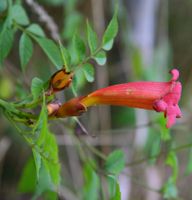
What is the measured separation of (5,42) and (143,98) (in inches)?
11.4

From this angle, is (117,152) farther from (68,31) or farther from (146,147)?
(146,147)

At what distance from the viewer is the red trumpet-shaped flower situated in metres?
0.81

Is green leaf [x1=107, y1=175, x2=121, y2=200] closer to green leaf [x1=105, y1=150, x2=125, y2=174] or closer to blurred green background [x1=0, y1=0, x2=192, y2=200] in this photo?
green leaf [x1=105, y1=150, x2=125, y2=174]

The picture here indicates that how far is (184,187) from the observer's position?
2584 mm

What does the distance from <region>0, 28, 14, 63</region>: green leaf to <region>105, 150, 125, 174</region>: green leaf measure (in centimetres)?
32

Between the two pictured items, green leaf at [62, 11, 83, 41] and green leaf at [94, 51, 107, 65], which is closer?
green leaf at [94, 51, 107, 65]

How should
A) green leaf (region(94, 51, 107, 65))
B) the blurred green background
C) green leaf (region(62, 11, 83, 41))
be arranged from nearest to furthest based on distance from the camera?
green leaf (region(94, 51, 107, 65)) < green leaf (region(62, 11, 83, 41)) < the blurred green background

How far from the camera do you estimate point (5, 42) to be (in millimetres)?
929

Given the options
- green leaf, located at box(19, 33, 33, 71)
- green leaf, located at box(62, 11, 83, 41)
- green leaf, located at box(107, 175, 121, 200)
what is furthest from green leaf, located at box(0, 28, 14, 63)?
green leaf, located at box(62, 11, 83, 41)

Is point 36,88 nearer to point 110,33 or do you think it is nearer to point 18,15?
point 110,33

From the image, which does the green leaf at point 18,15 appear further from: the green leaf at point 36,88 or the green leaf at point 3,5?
the green leaf at point 36,88

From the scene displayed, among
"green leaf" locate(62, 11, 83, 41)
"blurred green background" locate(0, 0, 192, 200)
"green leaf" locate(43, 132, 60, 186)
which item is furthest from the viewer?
"blurred green background" locate(0, 0, 192, 200)

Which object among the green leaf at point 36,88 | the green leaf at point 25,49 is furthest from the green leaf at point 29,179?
the green leaf at point 36,88

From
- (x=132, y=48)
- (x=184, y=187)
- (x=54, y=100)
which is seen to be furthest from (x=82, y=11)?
(x=54, y=100)
